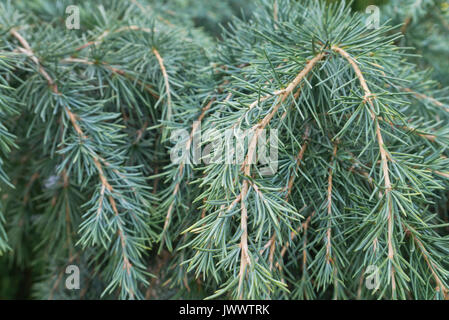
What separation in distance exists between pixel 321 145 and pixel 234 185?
13 cm

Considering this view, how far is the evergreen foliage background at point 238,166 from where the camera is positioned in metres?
0.32

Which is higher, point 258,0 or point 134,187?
point 258,0

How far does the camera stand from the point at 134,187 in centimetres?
42

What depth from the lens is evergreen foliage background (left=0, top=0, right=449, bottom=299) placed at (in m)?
0.32

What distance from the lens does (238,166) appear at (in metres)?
0.31

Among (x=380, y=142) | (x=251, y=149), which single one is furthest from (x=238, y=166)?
(x=380, y=142)

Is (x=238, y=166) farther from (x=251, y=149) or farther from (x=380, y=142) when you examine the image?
(x=380, y=142)

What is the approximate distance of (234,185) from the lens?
1.02ft

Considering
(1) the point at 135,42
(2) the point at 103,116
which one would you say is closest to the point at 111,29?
(1) the point at 135,42
